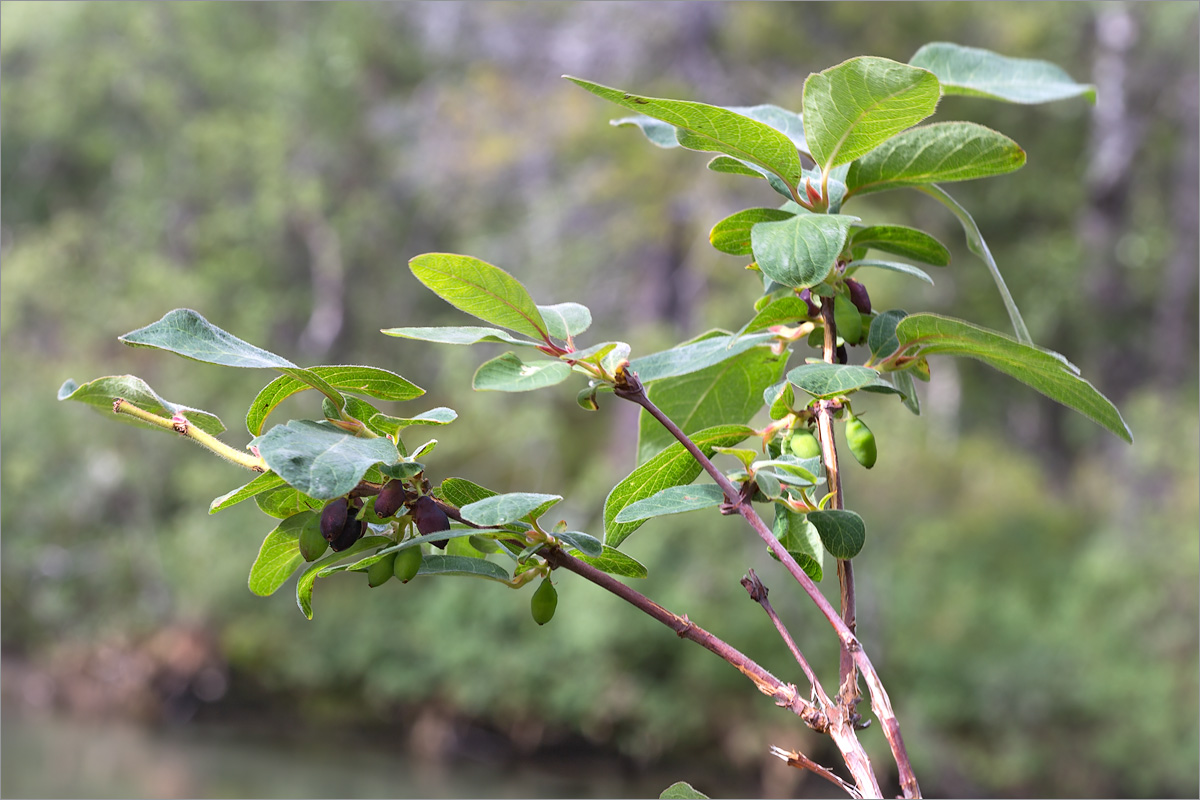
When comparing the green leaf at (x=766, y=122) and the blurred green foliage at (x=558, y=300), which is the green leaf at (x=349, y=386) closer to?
the green leaf at (x=766, y=122)

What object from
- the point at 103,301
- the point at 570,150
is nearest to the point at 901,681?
the point at 570,150

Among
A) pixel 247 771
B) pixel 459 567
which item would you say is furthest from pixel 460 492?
pixel 247 771

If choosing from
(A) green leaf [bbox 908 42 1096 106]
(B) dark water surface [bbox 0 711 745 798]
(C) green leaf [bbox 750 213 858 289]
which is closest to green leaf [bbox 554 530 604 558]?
(C) green leaf [bbox 750 213 858 289]

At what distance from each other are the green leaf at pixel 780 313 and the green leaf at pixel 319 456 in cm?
16

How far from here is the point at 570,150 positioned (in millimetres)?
5777

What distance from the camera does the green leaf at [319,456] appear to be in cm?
27

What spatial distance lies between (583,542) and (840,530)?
9cm

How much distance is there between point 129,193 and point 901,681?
6.73 m

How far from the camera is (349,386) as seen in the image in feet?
1.10

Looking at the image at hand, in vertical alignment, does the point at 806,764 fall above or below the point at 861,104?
below

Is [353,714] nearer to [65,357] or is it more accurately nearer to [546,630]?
[546,630]

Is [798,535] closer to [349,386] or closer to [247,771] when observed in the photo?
[349,386]

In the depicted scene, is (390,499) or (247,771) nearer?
(390,499)

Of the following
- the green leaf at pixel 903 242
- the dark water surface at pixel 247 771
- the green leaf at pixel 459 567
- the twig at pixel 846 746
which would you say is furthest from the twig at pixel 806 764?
the dark water surface at pixel 247 771
